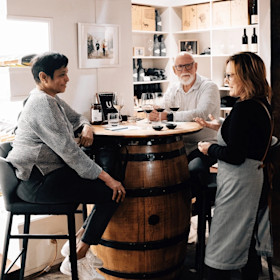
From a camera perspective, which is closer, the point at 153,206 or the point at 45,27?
the point at 153,206

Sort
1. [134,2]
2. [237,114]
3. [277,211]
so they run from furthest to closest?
[134,2] → [277,211] → [237,114]

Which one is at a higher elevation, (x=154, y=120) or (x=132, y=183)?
(x=154, y=120)

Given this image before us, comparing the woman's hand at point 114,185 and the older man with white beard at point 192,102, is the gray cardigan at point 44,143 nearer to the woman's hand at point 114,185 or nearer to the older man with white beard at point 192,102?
the woman's hand at point 114,185

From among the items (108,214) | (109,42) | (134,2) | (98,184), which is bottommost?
(108,214)

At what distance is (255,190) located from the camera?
8.45 ft

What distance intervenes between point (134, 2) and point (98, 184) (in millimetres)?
4048

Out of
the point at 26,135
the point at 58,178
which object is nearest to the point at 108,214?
the point at 58,178

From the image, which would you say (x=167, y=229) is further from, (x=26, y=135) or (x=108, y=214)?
(x=26, y=135)

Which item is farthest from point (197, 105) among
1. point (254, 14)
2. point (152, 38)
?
point (152, 38)

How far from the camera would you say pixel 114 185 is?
2.68 meters

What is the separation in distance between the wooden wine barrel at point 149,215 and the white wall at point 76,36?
3.70ft

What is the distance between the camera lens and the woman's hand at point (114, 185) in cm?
267

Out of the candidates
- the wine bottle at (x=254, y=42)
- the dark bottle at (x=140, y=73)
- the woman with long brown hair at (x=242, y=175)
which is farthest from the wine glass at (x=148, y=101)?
the dark bottle at (x=140, y=73)

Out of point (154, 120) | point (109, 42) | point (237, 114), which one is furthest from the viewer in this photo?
point (109, 42)
